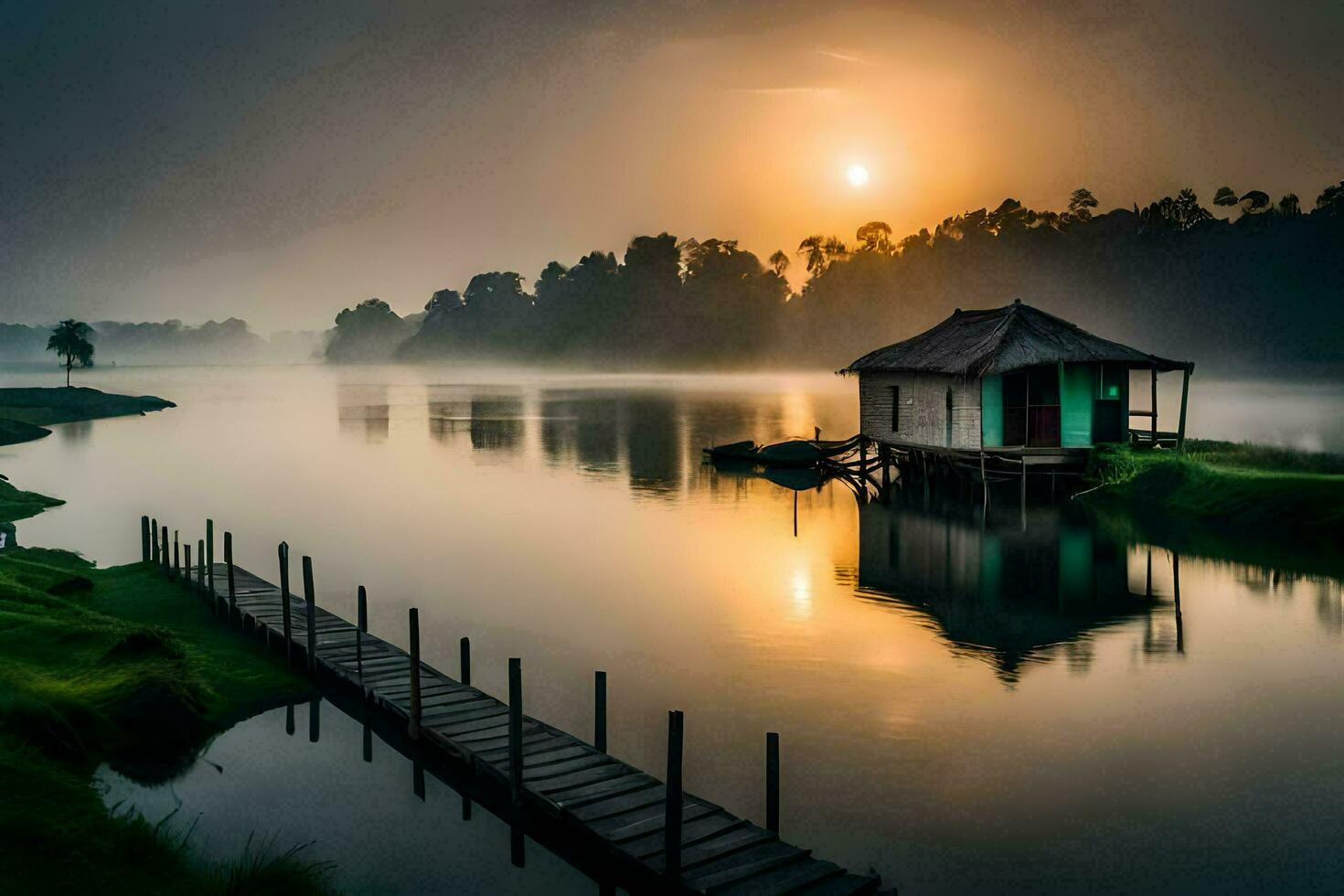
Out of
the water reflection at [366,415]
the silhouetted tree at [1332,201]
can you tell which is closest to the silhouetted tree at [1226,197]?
the silhouetted tree at [1332,201]

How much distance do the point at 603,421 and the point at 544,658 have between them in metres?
67.1

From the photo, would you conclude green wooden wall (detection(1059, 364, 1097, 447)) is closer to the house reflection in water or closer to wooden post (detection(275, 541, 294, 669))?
the house reflection in water

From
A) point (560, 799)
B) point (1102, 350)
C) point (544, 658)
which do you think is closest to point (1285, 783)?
point (560, 799)

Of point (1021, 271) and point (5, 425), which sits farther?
point (1021, 271)

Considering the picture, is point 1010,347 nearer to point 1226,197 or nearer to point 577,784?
point 577,784

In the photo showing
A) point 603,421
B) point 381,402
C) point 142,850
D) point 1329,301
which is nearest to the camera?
point 142,850

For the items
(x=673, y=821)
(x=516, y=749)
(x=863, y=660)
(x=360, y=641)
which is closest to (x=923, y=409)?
(x=863, y=660)

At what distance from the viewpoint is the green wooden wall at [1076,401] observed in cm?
3625

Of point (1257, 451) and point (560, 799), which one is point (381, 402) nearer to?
point (1257, 451)

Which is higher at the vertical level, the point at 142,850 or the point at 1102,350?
the point at 1102,350

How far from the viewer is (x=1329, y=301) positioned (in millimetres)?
144250

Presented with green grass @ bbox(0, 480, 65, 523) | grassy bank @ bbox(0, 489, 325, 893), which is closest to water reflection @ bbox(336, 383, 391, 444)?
green grass @ bbox(0, 480, 65, 523)

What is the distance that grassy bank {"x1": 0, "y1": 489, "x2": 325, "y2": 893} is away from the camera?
9859 mm

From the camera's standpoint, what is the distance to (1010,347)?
3522cm
